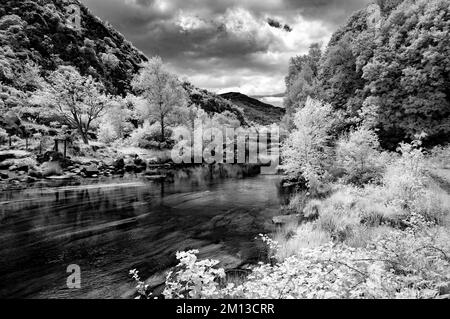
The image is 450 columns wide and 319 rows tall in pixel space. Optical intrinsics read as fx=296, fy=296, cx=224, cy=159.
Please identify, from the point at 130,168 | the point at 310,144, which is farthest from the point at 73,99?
the point at 310,144

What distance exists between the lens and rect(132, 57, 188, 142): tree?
43.1 metres

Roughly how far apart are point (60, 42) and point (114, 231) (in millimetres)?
82648

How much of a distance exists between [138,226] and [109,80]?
82.9 metres

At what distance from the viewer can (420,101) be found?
20578 millimetres

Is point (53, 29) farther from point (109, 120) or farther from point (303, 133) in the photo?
point (303, 133)

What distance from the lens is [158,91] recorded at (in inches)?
1705

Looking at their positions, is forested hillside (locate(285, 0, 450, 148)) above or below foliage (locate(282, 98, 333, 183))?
Answer: above

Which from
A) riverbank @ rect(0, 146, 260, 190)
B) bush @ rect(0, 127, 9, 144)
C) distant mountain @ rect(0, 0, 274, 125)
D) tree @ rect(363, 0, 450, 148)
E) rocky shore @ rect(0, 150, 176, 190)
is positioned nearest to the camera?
tree @ rect(363, 0, 450, 148)

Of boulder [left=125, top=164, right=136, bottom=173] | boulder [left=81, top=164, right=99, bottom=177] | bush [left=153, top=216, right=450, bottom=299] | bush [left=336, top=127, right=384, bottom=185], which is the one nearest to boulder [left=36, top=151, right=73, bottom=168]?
boulder [left=81, top=164, right=99, bottom=177]

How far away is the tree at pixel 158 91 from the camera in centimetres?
4309

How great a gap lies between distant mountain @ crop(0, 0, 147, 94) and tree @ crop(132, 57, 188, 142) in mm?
34444

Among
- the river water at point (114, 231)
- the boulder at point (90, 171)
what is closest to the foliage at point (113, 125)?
the boulder at point (90, 171)

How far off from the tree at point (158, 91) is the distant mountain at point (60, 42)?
113ft

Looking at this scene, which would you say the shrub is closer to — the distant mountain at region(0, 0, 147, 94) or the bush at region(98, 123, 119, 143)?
the bush at region(98, 123, 119, 143)
